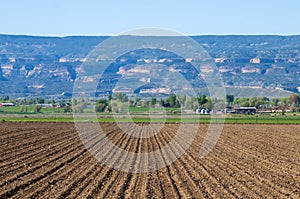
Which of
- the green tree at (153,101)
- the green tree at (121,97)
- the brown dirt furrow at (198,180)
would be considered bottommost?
the green tree at (153,101)

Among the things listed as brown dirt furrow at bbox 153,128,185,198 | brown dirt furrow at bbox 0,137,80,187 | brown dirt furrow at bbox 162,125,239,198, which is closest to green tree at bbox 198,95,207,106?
brown dirt furrow at bbox 0,137,80,187

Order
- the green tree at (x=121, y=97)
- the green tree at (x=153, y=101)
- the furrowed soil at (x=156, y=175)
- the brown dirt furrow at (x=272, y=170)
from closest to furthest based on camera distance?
the furrowed soil at (x=156, y=175)
the brown dirt furrow at (x=272, y=170)
the green tree at (x=121, y=97)
the green tree at (x=153, y=101)

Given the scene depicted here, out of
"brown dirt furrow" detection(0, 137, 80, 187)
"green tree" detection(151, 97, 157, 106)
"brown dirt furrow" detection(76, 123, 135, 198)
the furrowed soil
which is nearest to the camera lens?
"brown dirt furrow" detection(76, 123, 135, 198)

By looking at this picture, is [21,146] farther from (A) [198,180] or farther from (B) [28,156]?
(A) [198,180]

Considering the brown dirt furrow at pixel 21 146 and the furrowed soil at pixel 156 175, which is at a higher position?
the furrowed soil at pixel 156 175

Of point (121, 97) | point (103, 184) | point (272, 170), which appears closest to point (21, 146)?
point (103, 184)

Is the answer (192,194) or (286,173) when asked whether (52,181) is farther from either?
A: (286,173)

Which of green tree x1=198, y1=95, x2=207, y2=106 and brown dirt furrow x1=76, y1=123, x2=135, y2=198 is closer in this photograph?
brown dirt furrow x1=76, y1=123, x2=135, y2=198

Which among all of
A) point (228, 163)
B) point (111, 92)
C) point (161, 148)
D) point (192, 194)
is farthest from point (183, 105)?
point (192, 194)

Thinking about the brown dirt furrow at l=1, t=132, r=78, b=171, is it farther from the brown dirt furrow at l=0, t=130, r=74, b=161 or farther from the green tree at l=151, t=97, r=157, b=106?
the green tree at l=151, t=97, r=157, b=106

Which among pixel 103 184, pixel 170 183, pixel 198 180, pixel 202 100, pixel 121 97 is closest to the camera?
pixel 103 184

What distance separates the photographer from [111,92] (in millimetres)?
93688

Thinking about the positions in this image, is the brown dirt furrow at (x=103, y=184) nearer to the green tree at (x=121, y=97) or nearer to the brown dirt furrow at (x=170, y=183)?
the brown dirt furrow at (x=170, y=183)

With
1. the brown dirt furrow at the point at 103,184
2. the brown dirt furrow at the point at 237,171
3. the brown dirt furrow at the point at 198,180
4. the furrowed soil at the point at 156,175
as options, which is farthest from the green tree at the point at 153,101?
the brown dirt furrow at the point at 103,184
